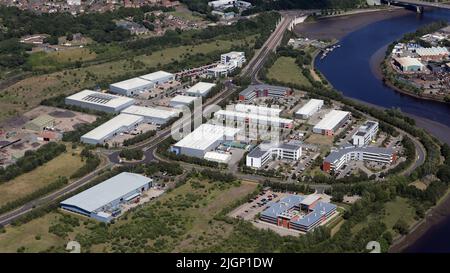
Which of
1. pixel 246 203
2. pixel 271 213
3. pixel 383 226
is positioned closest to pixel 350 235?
pixel 383 226

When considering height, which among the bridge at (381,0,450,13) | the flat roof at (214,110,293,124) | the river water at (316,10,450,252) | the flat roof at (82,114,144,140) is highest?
the bridge at (381,0,450,13)

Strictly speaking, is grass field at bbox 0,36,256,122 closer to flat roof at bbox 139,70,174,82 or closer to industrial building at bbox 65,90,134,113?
flat roof at bbox 139,70,174,82

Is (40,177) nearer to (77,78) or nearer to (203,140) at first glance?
(203,140)

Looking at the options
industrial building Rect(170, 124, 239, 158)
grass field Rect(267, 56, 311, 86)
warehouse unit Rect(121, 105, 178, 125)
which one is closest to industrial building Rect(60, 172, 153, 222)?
industrial building Rect(170, 124, 239, 158)

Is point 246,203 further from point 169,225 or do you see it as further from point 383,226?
point 383,226

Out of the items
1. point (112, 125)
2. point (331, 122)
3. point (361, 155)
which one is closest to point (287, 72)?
point (331, 122)

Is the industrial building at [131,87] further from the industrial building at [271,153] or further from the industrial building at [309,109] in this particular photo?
the industrial building at [271,153]
